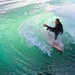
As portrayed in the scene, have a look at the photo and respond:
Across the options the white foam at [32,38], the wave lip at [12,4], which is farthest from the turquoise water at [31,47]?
the wave lip at [12,4]

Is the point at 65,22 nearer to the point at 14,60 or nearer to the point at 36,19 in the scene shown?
the point at 36,19

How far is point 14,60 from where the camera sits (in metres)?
11.0

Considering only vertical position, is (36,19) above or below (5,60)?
above

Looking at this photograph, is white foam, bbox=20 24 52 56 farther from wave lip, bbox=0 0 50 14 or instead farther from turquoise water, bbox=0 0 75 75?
wave lip, bbox=0 0 50 14

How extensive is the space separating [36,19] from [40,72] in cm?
696

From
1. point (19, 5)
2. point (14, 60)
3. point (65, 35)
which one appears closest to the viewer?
point (14, 60)

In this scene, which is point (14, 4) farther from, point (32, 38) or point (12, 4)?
point (32, 38)

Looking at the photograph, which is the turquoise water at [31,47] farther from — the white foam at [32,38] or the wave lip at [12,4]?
the wave lip at [12,4]

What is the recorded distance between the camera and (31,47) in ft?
41.5

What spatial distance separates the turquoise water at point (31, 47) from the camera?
34.5ft

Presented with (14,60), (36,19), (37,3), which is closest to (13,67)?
(14,60)

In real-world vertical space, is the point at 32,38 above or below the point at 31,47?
above

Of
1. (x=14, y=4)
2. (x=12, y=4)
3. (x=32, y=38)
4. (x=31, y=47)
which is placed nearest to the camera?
(x=31, y=47)

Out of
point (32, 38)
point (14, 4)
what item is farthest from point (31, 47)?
point (14, 4)
